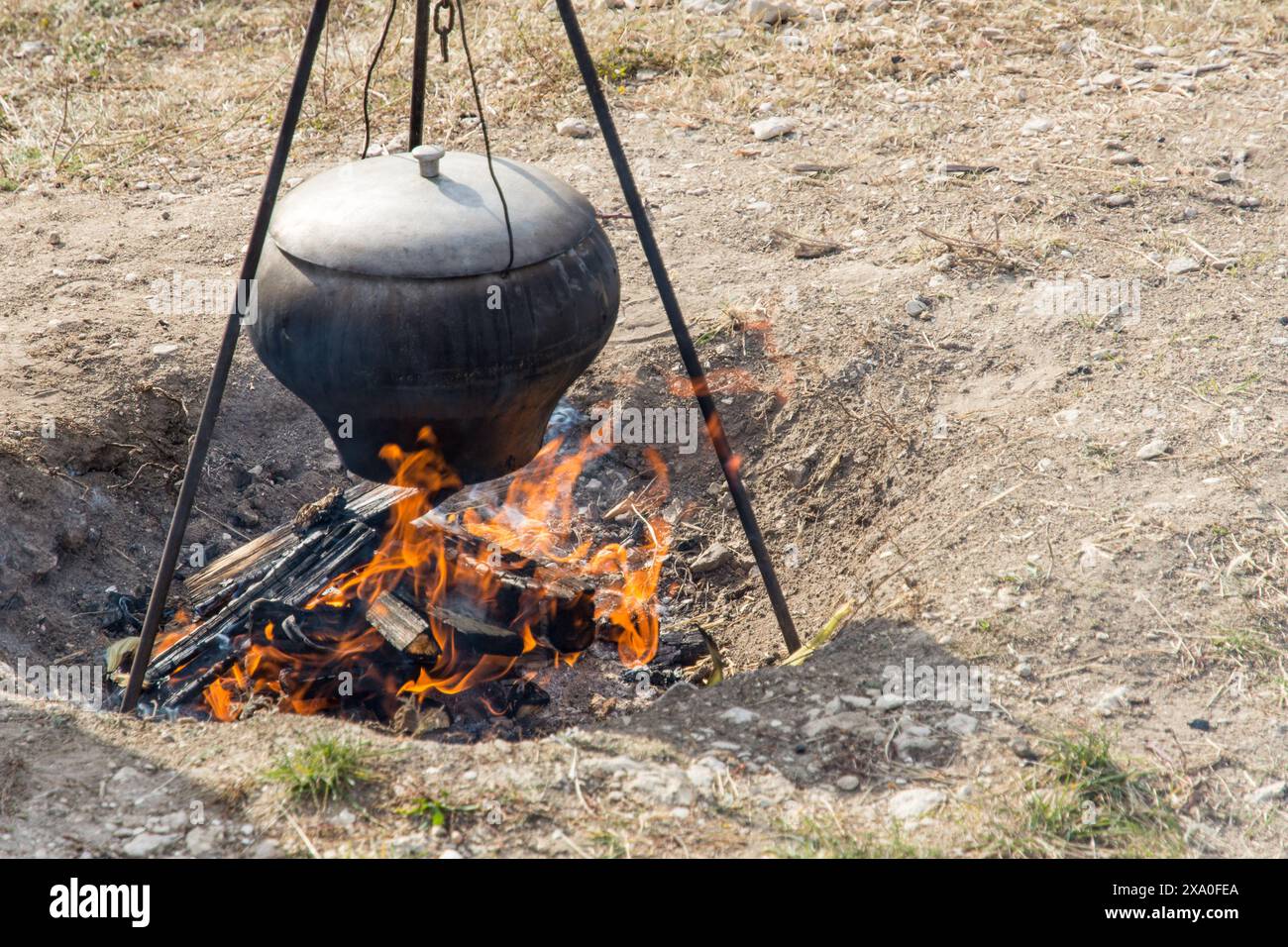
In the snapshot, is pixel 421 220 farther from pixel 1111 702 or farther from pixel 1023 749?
pixel 1111 702

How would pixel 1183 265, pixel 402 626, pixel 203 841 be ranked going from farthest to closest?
pixel 1183 265 → pixel 402 626 → pixel 203 841

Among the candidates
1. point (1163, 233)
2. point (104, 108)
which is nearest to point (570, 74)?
point (104, 108)

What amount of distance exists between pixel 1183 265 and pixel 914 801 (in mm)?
3499

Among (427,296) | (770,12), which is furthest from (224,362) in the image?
(770,12)

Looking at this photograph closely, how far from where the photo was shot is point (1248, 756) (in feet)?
10.4

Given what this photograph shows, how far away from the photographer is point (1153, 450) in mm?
4312

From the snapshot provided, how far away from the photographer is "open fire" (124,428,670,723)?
4.00 metres

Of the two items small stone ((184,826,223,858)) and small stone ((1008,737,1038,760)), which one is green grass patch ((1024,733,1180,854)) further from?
small stone ((184,826,223,858))

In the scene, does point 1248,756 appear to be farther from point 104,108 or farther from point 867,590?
point 104,108

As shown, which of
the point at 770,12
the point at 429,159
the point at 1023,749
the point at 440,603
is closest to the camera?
the point at 1023,749

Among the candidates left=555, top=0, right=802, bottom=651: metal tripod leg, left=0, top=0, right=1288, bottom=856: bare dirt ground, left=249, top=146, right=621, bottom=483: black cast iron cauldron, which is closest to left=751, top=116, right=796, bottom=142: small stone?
left=0, top=0, right=1288, bottom=856: bare dirt ground

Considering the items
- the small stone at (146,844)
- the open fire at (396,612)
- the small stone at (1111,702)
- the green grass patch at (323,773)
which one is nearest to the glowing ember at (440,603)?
the open fire at (396,612)

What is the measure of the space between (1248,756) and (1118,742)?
1.10ft

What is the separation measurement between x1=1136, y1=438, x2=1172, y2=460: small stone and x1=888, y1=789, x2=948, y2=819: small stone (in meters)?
1.83
